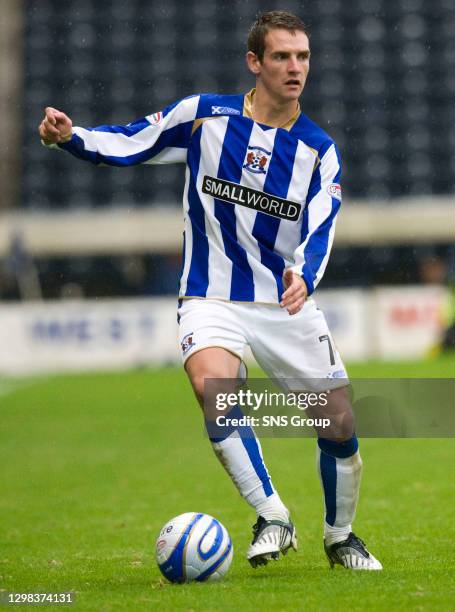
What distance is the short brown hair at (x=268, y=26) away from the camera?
4816mm

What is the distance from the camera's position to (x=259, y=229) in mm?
4867

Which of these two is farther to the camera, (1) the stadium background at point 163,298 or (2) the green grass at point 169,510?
(1) the stadium background at point 163,298

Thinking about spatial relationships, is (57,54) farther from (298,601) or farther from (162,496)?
(298,601)

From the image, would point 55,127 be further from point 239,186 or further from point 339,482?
point 339,482

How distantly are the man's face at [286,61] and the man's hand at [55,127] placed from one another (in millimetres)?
866

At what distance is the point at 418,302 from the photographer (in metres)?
20.1

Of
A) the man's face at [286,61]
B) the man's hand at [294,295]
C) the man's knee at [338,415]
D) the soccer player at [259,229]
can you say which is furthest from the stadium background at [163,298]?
the man's face at [286,61]

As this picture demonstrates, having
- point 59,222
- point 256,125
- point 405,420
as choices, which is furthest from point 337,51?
point 256,125

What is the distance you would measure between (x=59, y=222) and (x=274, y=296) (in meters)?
17.5

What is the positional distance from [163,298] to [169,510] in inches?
557

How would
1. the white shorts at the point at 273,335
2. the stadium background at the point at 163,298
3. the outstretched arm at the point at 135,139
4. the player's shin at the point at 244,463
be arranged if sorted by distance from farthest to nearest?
the stadium background at the point at 163,298 < the outstretched arm at the point at 135,139 < the white shorts at the point at 273,335 < the player's shin at the point at 244,463

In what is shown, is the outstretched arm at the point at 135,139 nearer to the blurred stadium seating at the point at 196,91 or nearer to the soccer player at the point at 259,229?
the soccer player at the point at 259,229

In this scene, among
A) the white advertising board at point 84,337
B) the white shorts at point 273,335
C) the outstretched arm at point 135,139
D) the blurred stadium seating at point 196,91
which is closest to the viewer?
the white shorts at point 273,335

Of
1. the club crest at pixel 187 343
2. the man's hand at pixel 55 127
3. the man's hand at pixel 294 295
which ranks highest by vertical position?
the man's hand at pixel 55 127
